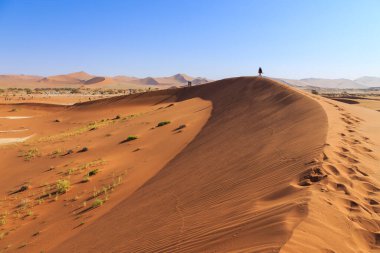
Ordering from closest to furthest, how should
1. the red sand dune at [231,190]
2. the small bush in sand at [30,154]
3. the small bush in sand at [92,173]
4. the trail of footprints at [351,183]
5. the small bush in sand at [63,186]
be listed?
1. the red sand dune at [231,190]
2. the trail of footprints at [351,183]
3. the small bush in sand at [63,186]
4. the small bush in sand at [92,173]
5. the small bush in sand at [30,154]

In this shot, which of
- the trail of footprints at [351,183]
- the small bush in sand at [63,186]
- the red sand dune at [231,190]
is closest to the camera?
the red sand dune at [231,190]

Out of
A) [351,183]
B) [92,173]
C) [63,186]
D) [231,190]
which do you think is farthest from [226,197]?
[92,173]

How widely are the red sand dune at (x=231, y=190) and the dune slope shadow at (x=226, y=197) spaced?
3 centimetres

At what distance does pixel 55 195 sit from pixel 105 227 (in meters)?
5.03

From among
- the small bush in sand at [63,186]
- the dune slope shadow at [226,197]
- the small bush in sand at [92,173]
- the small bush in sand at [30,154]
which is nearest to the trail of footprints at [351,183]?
the dune slope shadow at [226,197]

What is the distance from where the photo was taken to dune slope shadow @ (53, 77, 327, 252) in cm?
479

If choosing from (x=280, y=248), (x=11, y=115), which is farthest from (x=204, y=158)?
(x=11, y=115)

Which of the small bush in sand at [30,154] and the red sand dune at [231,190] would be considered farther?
the small bush in sand at [30,154]

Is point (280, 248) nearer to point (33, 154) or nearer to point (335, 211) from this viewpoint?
point (335, 211)

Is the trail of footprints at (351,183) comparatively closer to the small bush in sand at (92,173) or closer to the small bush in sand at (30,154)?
the small bush in sand at (92,173)

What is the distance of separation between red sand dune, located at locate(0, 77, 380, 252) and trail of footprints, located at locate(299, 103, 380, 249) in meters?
0.02

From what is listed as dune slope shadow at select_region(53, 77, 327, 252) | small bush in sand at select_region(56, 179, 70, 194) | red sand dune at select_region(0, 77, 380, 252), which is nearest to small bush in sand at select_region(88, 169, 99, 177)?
red sand dune at select_region(0, 77, 380, 252)

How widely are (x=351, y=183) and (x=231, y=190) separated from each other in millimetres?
2331

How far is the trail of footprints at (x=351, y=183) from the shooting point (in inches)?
185
